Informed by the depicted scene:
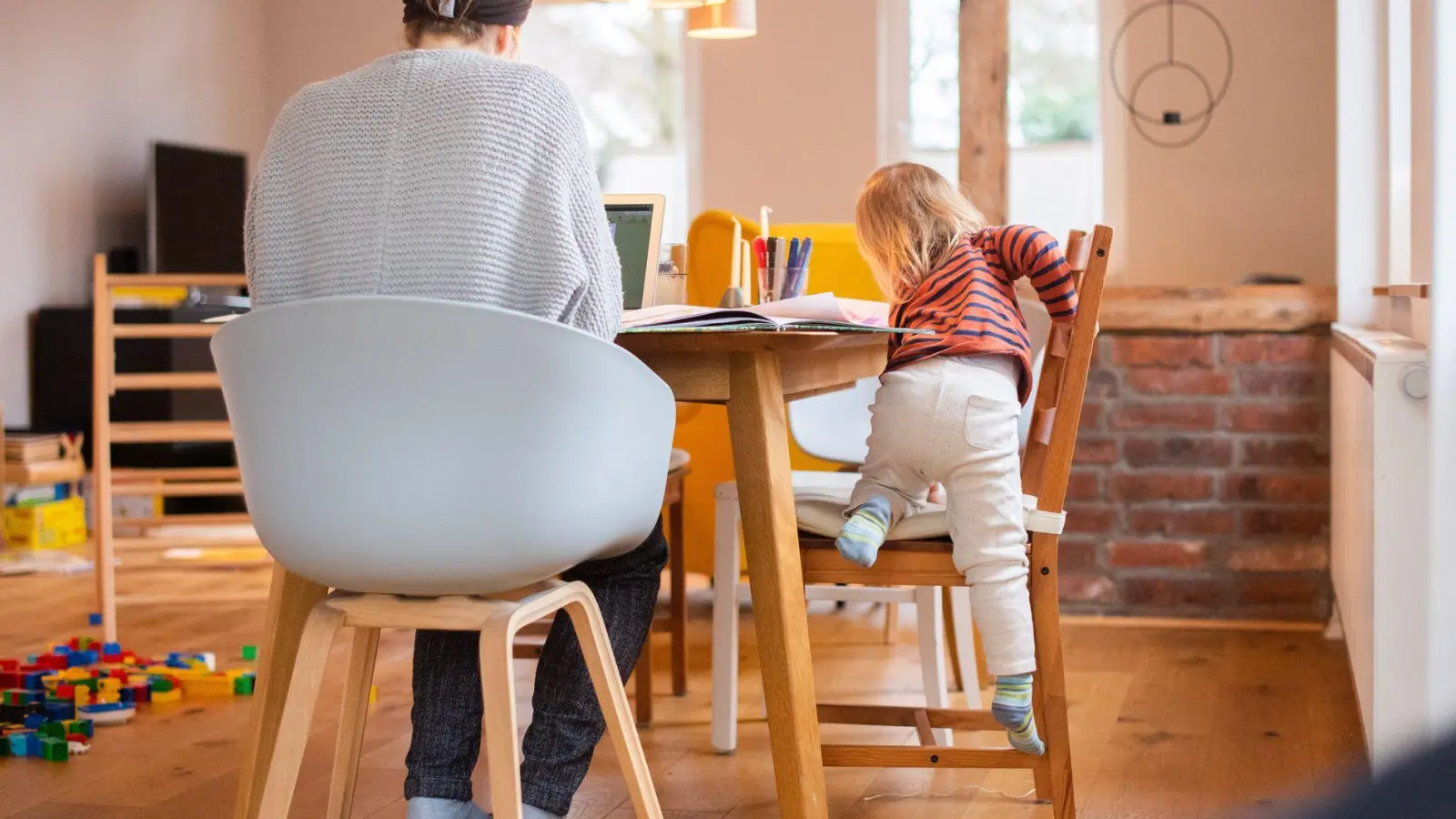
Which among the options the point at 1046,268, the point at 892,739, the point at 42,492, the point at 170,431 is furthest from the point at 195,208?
the point at 1046,268

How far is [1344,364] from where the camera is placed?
2969 mm

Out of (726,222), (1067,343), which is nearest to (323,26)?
(726,222)

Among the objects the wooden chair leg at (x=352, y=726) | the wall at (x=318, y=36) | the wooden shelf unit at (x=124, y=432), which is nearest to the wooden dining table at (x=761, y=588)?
the wooden chair leg at (x=352, y=726)

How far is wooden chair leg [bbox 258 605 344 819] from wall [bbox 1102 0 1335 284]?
6.01 metres

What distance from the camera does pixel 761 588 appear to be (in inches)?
73.1

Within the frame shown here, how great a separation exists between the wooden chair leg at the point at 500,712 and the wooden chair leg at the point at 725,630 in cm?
107

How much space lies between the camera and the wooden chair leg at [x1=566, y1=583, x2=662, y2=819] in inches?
62.1

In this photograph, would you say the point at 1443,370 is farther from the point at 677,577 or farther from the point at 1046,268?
the point at 677,577

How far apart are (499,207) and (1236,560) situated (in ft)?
8.67

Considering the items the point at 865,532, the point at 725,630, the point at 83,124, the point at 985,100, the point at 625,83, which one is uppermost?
the point at 625,83

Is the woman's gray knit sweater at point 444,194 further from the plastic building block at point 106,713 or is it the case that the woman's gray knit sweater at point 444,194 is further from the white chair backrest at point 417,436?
the plastic building block at point 106,713

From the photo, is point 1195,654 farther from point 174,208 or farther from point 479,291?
point 174,208

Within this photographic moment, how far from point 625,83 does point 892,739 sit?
5352mm

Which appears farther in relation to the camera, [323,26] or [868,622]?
[323,26]
